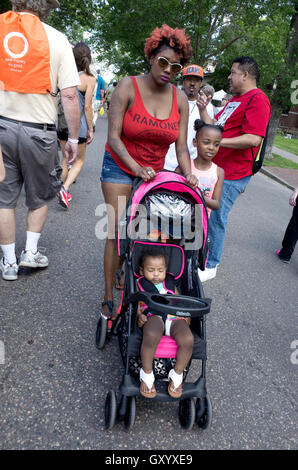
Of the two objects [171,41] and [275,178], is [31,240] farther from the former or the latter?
[275,178]

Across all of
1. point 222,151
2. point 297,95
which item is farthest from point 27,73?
point 297,95

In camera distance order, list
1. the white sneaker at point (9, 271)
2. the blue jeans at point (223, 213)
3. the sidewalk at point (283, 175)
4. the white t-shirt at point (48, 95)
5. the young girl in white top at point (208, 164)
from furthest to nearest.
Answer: the sidewalk at point (283, 175), the blue jeans at point (223, 213), the white sneaker at point (9, 271), the young girl in white top at point (208, 164), the white t-shirt at point (48, 95)

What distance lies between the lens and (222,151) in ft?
12.6

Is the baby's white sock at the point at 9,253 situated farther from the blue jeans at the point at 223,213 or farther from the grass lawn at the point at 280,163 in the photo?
the grass lawn at the point at 280,163

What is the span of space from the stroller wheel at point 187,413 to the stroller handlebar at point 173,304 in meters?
0.60

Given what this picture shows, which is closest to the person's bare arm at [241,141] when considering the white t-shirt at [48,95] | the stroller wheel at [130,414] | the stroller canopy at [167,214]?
the stroller canopy at [167,214]

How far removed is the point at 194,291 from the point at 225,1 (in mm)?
14492

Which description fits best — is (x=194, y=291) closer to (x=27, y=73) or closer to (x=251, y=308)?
(x=251, y=308)

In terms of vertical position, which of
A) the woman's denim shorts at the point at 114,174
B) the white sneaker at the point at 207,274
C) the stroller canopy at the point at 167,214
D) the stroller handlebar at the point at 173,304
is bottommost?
the white sneaker at the point at 207,274

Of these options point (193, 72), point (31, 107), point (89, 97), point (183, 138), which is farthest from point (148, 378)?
point (89, 97)

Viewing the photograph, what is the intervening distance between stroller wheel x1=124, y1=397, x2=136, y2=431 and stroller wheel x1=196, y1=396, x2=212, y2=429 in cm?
42

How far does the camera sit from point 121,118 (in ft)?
8.18

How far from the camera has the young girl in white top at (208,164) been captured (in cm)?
323

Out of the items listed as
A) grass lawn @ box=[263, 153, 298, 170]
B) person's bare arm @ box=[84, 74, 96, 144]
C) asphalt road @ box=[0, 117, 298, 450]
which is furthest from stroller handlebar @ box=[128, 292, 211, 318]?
grass lawn @ box=[263, 153, 298, 170]
